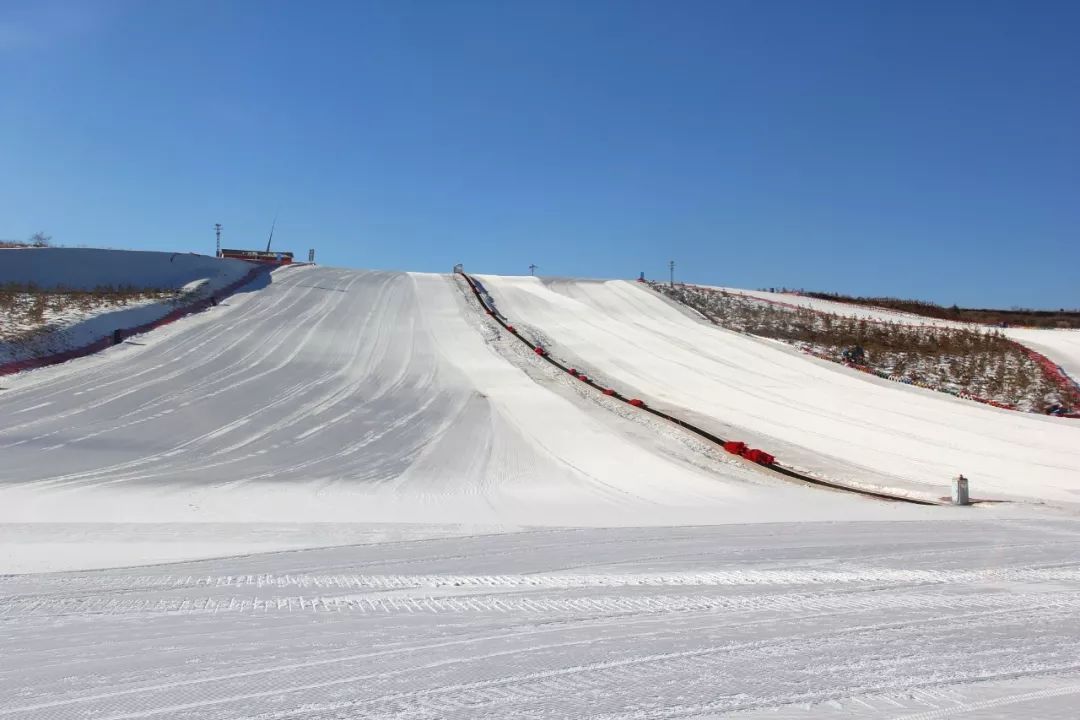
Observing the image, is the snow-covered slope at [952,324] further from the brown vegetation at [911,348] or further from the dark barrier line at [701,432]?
the dark barrier line at [701,432]

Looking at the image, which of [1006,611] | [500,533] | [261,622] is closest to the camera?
[261,622]

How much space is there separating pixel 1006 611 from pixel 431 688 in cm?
414

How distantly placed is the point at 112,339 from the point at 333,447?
9.23 m

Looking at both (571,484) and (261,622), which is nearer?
(261,622)

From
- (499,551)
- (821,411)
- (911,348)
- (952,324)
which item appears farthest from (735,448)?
(952,324)

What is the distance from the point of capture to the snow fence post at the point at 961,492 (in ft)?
38.7

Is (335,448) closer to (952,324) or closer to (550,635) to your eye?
(550,635)

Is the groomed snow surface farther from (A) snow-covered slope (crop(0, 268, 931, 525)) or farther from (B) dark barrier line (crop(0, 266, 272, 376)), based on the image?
(B) dark barrier line (crop(0, 266, 272, 376))

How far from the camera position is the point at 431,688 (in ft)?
14.3

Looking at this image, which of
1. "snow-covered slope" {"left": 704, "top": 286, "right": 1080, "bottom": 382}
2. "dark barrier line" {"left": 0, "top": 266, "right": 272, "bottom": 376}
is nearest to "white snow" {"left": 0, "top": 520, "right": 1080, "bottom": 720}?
"dark barrier line" {"left": 0, "top": 266, "right": 272, "bottom": 376}

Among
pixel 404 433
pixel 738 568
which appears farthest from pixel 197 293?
pixel 738 568

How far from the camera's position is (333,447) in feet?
45.6

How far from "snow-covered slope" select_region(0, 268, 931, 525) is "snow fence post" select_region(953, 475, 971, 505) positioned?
1.30m

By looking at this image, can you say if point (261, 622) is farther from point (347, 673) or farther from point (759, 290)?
point (759, 290)
